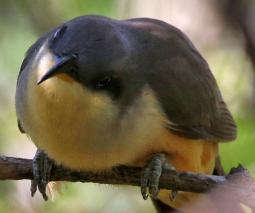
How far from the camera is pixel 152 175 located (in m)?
3.83

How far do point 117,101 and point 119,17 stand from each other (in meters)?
1.48

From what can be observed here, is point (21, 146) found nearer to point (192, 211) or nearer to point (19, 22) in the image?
point (19, 22)

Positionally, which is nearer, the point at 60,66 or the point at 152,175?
the point at 60,66

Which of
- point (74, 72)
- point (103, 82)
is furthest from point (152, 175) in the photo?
point (74, 72)

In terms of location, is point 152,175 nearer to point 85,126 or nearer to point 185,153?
point 185,153

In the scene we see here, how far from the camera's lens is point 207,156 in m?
4.34

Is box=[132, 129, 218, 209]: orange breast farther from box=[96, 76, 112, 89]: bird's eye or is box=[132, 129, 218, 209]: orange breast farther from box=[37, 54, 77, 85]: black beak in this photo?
box=[37, 54, 77, 85]: black beak

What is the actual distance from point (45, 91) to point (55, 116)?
0.11 metres

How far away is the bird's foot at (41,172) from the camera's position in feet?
12.7

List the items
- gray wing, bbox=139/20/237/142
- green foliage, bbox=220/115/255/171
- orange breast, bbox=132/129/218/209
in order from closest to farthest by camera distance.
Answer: orange breast, bbox=132/129/218/209, gray wing, bbox=139/20/237/142, green foliage, bbox=220/115/255/171

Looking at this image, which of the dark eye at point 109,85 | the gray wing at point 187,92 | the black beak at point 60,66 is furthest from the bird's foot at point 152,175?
the black beak at point 60,66

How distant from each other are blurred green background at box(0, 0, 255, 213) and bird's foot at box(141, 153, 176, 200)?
424 millimetres

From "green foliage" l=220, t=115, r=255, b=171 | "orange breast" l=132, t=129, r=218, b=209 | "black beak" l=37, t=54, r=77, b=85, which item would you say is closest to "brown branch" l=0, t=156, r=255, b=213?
"orange breast" l=132, t=129, r=218, b=209

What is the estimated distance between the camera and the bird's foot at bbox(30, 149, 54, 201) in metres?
3.88
